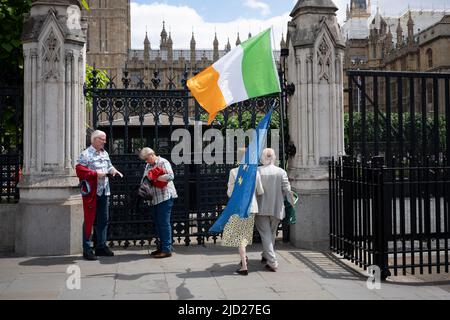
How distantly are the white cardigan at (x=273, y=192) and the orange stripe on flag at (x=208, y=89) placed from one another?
41.4 inches

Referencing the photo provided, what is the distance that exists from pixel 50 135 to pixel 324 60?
14.8 ft

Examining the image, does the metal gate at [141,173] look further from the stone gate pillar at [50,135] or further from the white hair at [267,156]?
the white hair at [267,156]

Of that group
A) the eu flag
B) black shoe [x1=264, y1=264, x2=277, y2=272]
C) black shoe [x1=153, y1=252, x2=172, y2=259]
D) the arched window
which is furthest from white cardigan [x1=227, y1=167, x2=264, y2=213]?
the arched window

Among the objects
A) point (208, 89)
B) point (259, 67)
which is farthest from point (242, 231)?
point (259, 67)

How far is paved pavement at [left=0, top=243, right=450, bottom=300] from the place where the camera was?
5156 mm

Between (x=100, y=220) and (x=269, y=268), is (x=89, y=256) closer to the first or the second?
(x=100, y=220)

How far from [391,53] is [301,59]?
61820 mm

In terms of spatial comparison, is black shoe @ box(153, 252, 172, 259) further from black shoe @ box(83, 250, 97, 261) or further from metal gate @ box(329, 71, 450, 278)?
metal gate @ box(329, 71, 450, 278)

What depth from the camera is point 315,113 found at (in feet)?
25.5

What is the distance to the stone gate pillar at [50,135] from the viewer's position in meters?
7.10

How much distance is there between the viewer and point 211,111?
19.6ft

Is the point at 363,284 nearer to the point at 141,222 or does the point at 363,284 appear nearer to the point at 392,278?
the point at 392,278

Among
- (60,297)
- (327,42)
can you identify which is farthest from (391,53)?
(60,297)

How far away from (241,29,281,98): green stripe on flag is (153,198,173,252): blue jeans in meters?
2.06
